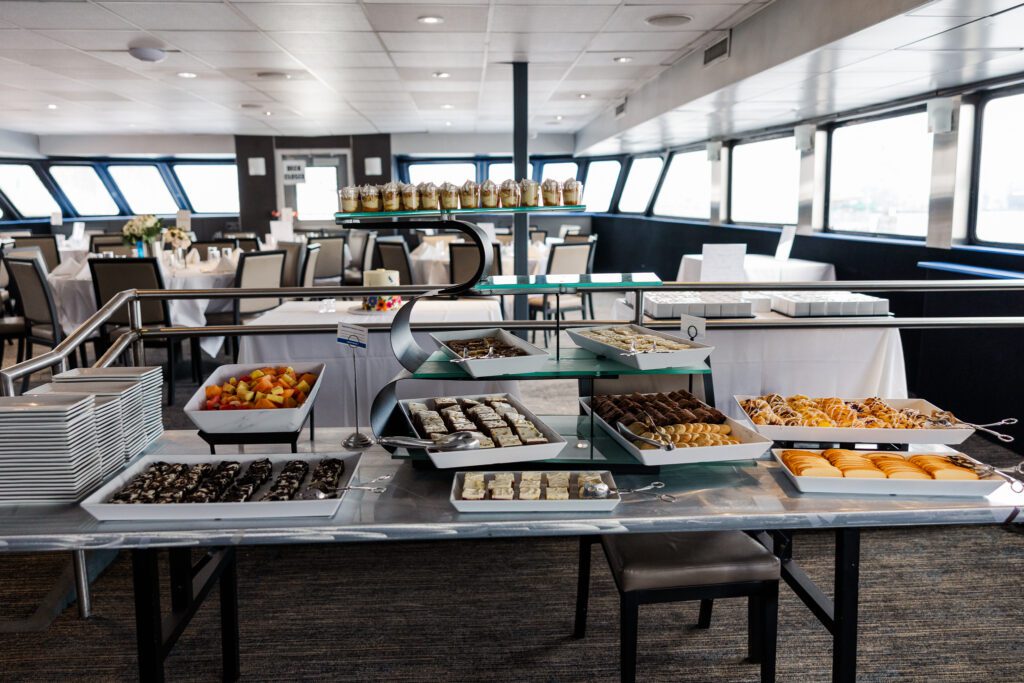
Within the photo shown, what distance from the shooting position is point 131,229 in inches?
246

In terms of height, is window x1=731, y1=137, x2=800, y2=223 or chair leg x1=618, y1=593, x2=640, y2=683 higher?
window x1=731, y1=137, x2=800, y2=223

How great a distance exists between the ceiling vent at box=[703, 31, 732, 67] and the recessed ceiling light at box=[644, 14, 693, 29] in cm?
44

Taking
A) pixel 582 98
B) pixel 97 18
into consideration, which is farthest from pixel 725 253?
pixel 582 98

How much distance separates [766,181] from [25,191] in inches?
485

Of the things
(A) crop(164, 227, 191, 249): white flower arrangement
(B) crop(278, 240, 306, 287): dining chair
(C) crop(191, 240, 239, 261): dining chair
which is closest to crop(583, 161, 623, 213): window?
(C) crop(191, 240, 239, 261): dining chair

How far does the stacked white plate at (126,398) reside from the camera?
5.58 feet

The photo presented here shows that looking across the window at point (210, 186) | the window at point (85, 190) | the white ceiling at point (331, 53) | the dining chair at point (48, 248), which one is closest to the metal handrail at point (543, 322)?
the white ceiling at point (331, 53)

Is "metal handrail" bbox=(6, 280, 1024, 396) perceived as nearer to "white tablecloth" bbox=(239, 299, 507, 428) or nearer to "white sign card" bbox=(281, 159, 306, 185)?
"white tablecloth" bbox=(239, 299, 507, 428)

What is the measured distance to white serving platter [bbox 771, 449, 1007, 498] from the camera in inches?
60.5

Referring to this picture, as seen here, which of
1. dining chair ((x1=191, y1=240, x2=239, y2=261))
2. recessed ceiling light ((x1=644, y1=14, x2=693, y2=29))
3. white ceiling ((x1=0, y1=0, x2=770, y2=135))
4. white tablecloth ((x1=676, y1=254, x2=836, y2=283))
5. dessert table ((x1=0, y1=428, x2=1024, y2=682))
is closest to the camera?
dessert table ((x1=0, y1=428, x2=1024, y2=682))

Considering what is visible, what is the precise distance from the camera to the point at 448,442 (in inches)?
64.4

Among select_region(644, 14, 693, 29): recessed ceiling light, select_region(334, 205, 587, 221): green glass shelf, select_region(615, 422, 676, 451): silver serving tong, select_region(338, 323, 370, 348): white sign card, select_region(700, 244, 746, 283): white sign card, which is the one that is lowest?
select_region(615, 422, 676, 451): silver serving tong

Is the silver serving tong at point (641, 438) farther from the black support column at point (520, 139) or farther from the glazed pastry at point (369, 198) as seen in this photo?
the black support column at point (520, 139)

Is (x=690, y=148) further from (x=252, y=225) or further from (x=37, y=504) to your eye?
(x=37, y=504)
